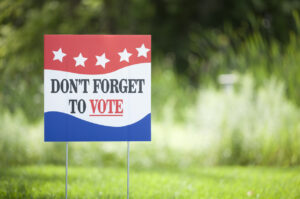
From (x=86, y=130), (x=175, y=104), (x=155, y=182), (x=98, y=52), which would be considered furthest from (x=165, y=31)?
(x=86, y=130)

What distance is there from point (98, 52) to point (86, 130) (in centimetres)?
80

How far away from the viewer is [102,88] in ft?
11.3

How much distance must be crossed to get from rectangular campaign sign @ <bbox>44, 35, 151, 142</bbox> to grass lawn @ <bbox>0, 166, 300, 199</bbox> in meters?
0.87

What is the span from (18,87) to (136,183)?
512 centimetres

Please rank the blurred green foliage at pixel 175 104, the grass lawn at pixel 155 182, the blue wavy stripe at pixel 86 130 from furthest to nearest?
the blurred green foliage at pixel 175 104, the grass lawn at pixel 155 182, the blue wavy stripe at pixel 86 130

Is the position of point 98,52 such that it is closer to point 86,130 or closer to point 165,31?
point 86,130

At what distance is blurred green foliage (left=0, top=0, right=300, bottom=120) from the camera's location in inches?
315

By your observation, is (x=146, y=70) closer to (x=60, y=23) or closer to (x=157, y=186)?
(x=157, y=186)

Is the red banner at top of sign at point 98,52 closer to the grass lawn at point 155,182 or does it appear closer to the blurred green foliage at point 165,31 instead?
the grass lawn at point 155,182

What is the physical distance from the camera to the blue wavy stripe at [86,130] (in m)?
3.40

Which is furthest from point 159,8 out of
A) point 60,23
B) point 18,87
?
point 18,87

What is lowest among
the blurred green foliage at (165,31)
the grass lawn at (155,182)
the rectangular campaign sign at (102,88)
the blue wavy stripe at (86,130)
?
the grass lawn at (155,182)

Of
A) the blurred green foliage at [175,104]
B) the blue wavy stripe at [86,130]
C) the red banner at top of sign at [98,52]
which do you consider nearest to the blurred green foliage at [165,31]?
the blurred green foliage at [175,104]

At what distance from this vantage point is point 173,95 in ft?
28.2
